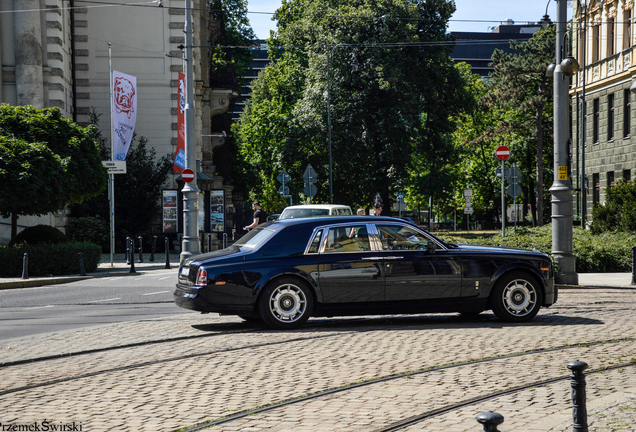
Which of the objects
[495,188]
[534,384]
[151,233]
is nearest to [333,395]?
[534,384]

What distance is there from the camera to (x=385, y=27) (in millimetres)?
41625

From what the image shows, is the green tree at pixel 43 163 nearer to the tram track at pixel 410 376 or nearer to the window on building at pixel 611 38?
the tram track at pixel 410 376

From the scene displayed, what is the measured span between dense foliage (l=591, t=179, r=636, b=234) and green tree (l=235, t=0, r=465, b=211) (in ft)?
51.1

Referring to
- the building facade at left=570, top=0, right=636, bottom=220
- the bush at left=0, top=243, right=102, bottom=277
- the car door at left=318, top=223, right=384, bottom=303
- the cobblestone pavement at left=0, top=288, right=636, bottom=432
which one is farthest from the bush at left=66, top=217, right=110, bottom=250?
the car door at left=318, top=223, right=384, bottom=303

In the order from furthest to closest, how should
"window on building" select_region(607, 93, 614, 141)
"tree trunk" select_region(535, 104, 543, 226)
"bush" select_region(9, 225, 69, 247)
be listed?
"tree trunk" select_region(535, 104, 543, 226) < "window on building" select_region(607, 93, 614, 141) < "bush" select_region(9, 225, 69, 247)

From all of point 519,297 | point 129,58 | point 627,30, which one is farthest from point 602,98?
point 519,297

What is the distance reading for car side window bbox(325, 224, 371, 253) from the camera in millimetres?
10312

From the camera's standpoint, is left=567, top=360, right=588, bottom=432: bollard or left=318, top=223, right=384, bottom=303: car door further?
left=318, top=223, right=384, bottom=303: car door

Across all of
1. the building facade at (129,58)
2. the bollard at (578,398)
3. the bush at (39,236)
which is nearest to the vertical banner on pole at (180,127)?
the building facade at (129,58)

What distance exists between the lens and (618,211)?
26859 mm

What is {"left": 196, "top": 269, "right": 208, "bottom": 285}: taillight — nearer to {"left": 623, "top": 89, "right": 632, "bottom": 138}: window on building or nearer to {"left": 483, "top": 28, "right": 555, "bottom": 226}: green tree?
{"left": 623, "top": 89, "right": 632, "bottom": 138}: window on building

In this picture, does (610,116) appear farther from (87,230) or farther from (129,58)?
(87,230)

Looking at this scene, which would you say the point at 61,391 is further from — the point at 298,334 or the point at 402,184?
the point at 402,184

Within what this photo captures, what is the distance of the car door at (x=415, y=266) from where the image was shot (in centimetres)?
1026
